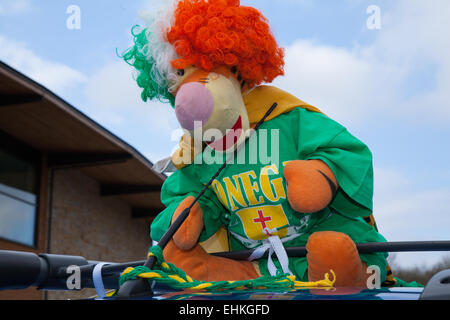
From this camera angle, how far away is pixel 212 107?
206 cm

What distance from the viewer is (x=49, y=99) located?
723cm

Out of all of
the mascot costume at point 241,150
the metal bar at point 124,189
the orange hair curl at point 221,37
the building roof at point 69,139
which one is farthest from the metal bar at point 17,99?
the orange hair curl at point 221,37

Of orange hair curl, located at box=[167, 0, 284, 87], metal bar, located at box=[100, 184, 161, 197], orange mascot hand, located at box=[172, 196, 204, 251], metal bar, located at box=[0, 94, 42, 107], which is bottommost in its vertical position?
orange mascot hand, located at box=[172, 196, 204, 251]

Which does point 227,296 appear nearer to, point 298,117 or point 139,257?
point 298,117

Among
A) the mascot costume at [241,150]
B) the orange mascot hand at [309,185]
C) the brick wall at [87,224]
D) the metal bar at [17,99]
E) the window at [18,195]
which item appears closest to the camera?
the orange mascot hand at [309,185]

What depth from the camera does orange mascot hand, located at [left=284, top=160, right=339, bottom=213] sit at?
5.86 ft

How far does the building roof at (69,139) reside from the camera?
728 centimetres

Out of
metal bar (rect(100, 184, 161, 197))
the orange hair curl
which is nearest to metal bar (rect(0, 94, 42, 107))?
metal bar (rect(100, 184, 161, 197))

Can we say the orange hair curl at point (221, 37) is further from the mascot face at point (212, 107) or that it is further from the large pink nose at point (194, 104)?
the large pink nose at point (194, 104)

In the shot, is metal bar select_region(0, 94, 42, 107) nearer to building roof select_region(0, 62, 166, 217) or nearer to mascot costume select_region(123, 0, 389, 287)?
building roof select_region(0, 62, 166, 217)

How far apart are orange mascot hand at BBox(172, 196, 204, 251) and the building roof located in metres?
5.41
